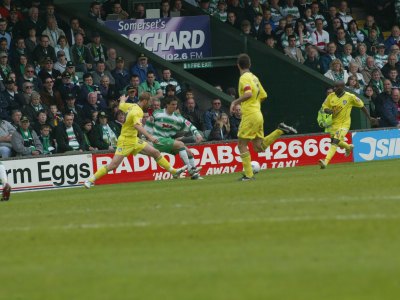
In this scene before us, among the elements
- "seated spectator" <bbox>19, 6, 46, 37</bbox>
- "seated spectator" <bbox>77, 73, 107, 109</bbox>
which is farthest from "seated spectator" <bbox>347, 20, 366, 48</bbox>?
"seated spectator" <bbox>19, 6, 46, 37</bbox>

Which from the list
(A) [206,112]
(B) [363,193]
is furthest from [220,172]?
(B) [363,193]

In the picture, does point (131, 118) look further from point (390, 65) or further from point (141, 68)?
point (390, 65)

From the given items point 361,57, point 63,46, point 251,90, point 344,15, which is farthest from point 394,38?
point 251,90

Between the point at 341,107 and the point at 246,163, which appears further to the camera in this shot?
the point at 341,107

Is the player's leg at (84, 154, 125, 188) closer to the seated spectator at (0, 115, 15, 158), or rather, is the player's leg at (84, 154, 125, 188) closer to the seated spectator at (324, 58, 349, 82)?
the seated spectator at (0, 115, 15, 158)

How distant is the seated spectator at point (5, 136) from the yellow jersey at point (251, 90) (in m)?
6.49

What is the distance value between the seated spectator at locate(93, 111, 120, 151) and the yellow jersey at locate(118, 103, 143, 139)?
15.0ft

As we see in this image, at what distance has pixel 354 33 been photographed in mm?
34500

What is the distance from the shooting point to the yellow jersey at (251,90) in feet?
67.7

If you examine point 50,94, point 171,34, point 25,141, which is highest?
point 171,34

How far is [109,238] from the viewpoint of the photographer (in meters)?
12.3

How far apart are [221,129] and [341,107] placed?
3.91 metres

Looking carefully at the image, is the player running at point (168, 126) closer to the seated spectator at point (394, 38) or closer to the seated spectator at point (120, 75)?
the seated spectator at point (120, 75)

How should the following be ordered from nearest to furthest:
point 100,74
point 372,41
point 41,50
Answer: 1. point 41,50
2. point 100,74
3. point 372,41
